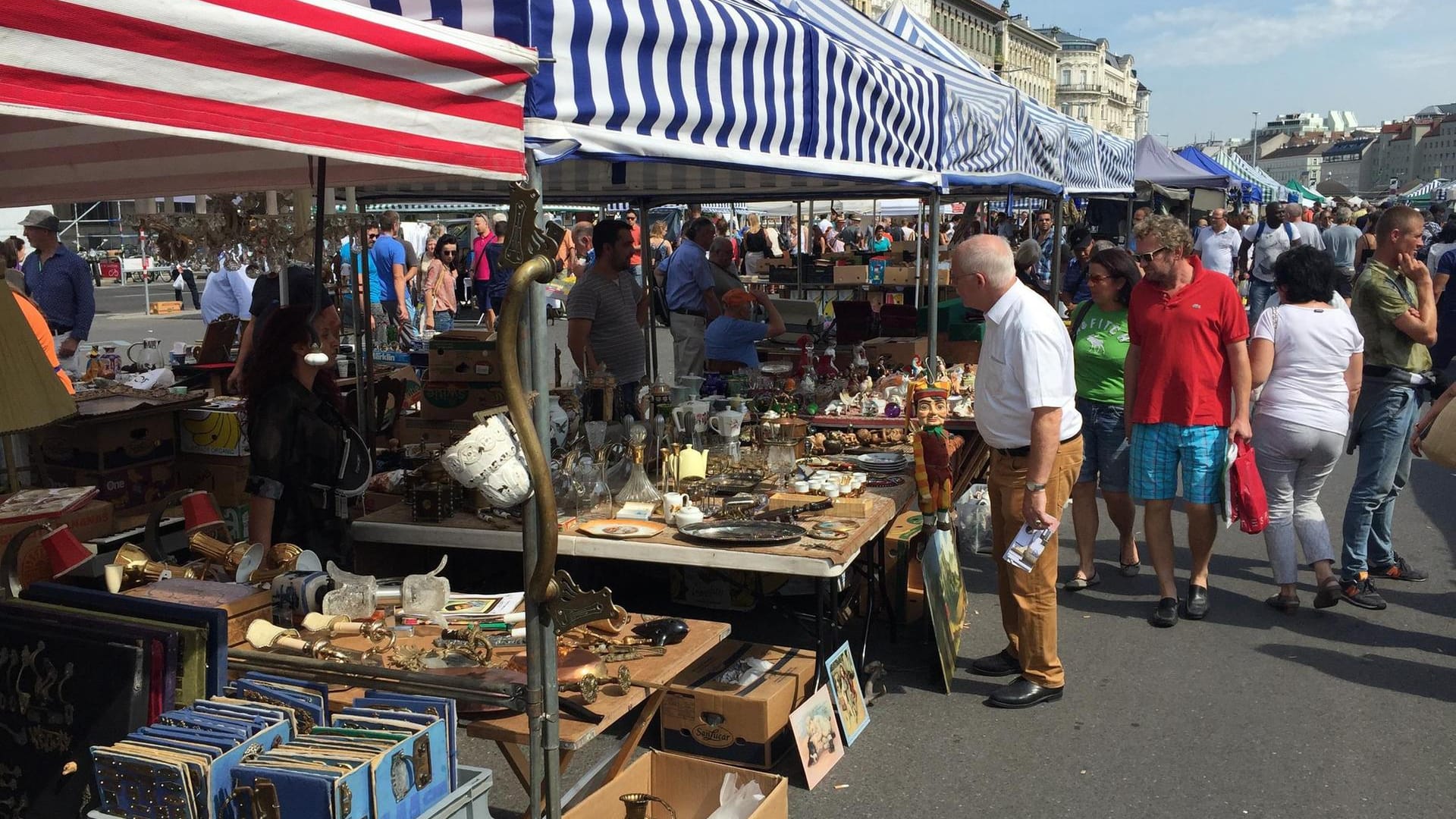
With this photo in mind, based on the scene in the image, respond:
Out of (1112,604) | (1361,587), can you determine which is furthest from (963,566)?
(1361,587)

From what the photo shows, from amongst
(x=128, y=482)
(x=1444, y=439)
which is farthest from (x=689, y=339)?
(x=1444, y=439)

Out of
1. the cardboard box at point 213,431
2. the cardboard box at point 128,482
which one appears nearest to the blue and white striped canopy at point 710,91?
the cardboard box at point 213,431

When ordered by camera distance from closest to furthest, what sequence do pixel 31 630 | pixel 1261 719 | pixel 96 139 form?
pixel 31 630 → pixel 96 139 → pixel 1261 719

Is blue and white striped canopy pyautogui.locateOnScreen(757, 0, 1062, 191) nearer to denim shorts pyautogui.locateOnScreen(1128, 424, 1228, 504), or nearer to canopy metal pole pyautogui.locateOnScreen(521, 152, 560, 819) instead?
denim shorts pyautogui.locateOnScreen(1128, 424, 1228, 504)

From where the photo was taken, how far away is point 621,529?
3.85m

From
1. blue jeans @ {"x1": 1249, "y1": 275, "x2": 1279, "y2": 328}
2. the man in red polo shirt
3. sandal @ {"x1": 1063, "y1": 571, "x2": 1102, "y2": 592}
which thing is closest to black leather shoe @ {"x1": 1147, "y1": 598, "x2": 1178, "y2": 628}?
the man in red polo shirt

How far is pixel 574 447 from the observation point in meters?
4.51

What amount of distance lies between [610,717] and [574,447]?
2.02 meters

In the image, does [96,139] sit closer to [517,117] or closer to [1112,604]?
[517,117]

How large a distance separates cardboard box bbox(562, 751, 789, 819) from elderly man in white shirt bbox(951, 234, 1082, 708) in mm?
1439

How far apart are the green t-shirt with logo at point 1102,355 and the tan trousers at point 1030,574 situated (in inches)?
51.2

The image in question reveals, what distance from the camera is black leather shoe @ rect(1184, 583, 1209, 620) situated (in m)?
5.16

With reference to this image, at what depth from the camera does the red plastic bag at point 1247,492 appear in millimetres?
4742

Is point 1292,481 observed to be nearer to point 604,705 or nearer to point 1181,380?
point 1181,380
